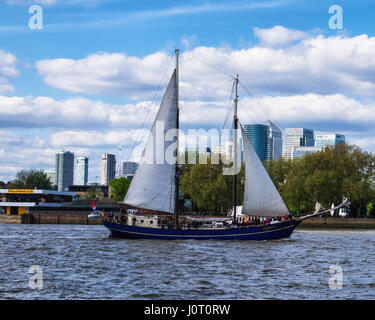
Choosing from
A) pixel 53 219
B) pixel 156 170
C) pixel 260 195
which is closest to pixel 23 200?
pixel 53 219

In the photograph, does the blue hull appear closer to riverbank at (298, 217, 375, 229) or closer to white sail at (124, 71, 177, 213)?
white sail at (124, 71, 177, 213)

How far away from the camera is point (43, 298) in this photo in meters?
35.3

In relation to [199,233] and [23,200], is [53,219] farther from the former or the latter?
[199,233]

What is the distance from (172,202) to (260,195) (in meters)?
10.4

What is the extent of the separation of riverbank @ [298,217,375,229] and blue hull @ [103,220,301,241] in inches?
2414

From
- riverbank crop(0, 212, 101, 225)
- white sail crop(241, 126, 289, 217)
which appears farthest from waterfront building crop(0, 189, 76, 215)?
white sail crop(241, 126, 289, 217)

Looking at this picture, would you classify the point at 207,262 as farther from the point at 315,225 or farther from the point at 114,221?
the point at 315,225

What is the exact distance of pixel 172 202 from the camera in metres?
79.2

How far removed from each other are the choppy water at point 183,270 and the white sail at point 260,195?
6771 millimetres

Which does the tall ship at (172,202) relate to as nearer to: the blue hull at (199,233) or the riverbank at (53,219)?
the blue hull at (199,233)

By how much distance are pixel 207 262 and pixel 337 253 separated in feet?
56.0

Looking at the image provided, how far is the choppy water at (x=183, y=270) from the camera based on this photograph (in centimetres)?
3788

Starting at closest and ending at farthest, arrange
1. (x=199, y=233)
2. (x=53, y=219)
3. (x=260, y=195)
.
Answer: (x=199, y=233), (x=260, y=195), (x=53, y=219)

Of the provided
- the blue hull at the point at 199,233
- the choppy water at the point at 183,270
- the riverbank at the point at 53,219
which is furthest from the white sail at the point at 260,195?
the riverbank at the point at 53,219
